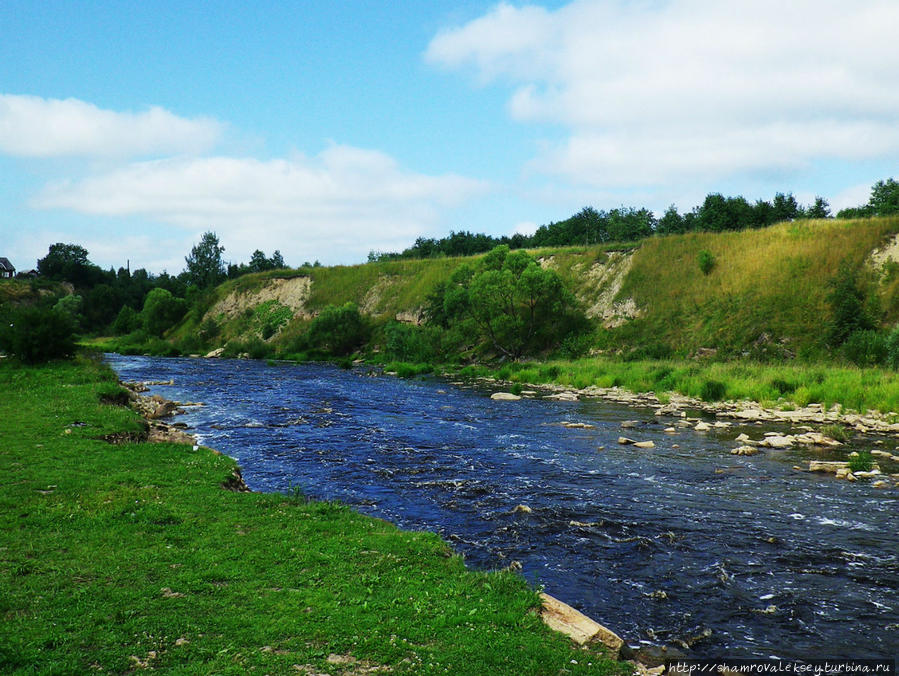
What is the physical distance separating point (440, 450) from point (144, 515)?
39.4ft

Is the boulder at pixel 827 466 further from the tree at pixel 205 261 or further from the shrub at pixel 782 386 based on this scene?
the tree at pixel 205 261

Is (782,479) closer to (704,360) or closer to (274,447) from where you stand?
(274,447)

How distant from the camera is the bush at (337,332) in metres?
77.9

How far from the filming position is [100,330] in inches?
5010

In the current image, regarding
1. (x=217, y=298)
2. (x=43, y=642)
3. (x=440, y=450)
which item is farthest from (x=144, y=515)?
(x=217, y=298)

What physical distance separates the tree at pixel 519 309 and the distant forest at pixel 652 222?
1101 inches

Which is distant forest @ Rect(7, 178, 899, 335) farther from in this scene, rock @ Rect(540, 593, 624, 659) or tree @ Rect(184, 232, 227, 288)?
rock @ Rect(540, 593, 624, 659)

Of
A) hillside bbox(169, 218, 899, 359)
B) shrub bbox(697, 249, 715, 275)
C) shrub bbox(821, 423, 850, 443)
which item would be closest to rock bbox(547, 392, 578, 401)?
shrub bbox(821, 423, 850, 443)

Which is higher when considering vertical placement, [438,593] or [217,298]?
[217,298]

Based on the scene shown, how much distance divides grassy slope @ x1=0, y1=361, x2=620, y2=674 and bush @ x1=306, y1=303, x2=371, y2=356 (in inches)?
2502

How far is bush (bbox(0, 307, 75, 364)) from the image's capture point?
124ft

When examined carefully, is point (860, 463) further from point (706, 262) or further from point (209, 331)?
point (209, 331)

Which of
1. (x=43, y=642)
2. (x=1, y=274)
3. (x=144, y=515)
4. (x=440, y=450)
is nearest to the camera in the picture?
(x=43, y=642)

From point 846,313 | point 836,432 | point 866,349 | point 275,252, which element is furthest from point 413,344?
point 275,252
